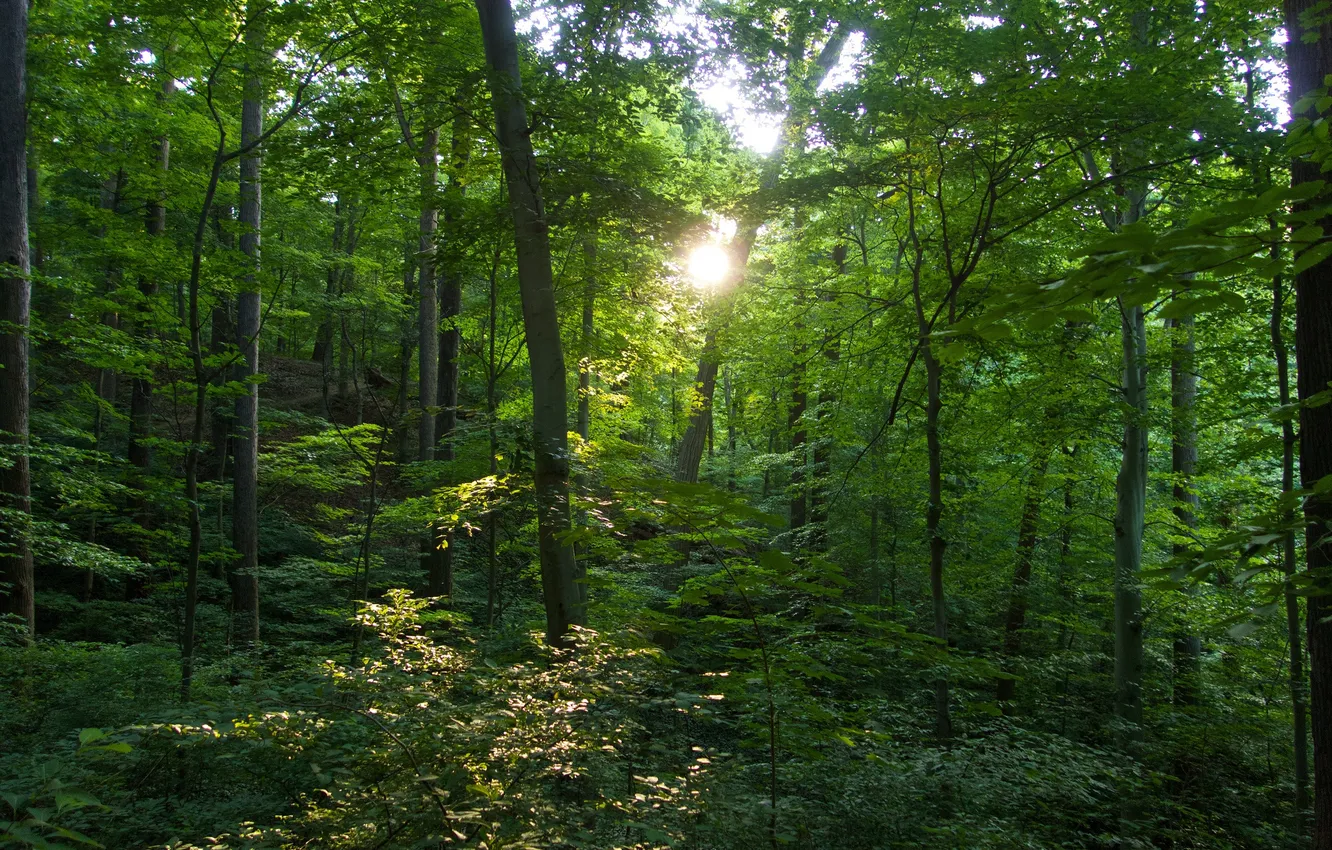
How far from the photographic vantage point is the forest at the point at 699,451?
10.2ft

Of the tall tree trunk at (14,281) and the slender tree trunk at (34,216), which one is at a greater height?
the slender tree trunk at (34,216)

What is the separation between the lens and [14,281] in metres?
7.73

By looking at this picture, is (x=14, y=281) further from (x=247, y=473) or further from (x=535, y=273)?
(x=535, y=273)

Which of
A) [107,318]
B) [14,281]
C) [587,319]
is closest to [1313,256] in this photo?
[587,319]

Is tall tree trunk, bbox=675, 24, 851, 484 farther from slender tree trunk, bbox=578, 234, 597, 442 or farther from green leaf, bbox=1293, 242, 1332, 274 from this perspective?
green leaf, bbox=1293, 242, 1332, 274

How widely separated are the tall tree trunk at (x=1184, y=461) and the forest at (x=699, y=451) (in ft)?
0.46

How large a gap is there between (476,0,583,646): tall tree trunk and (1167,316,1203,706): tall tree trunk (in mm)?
6920

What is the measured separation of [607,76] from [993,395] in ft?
21.2

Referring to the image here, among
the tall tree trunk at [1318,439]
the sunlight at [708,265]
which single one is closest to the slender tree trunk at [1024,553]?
the sunlight at [708,265]

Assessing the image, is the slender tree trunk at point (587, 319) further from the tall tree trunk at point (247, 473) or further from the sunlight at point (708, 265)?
the tall tree trunk at point (247, 473)

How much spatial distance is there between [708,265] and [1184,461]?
9.32 meters

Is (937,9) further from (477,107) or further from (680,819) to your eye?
(680,819)

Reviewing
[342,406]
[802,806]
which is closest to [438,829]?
[802,806]

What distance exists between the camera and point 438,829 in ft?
9.01
